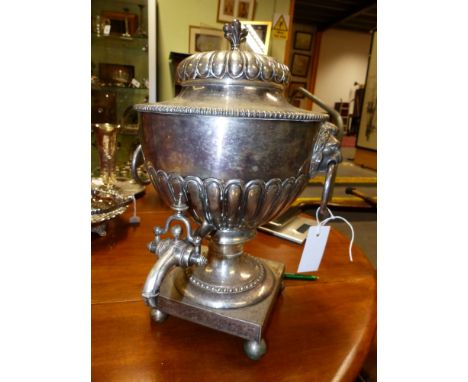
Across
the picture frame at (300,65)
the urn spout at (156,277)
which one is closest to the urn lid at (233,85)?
the urn spout at (156,277)

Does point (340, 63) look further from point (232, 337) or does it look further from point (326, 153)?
point (232, 337)

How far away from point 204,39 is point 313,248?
1.97m

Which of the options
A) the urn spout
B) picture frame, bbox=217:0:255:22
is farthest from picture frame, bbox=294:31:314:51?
the urn spout

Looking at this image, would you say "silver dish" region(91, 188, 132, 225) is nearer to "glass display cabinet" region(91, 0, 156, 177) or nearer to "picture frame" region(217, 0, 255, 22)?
"glass display cabinet" region(91, 0, 156, 177)

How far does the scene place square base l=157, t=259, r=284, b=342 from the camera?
17.0 inches

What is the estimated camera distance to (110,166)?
112cm

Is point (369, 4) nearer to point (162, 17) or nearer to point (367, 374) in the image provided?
point (162, 17)

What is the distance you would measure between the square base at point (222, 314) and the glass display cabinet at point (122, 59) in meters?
1.48

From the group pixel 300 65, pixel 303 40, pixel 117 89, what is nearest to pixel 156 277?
pixel 117 89

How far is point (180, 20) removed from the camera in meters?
2.09

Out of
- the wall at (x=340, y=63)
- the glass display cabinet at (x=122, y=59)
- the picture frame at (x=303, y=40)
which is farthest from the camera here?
the wall at (x=340, y=63)

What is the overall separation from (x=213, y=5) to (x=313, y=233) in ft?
6.75

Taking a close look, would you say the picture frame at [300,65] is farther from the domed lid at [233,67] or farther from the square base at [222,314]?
the square base at [222,314]

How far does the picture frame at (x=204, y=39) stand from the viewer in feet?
6.97
